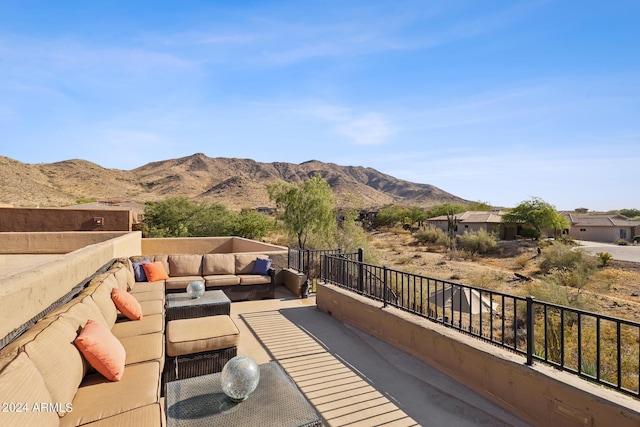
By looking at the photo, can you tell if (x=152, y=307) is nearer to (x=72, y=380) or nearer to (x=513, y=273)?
(x=72, y=380)

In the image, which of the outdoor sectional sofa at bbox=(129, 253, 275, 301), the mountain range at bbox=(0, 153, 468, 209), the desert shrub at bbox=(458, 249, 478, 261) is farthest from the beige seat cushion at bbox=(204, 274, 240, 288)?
the desert shrub at bbox=(458, 249, 478, 261)

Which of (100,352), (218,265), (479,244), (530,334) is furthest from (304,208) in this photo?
(479,244)

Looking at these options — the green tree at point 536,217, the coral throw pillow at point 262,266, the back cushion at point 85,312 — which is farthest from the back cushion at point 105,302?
the green tree at point 536,217

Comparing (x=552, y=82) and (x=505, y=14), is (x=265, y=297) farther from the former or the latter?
(x=552, y=82)

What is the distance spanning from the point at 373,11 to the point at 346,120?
869 cm

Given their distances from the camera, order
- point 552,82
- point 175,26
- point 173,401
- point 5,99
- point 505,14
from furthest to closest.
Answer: point 5,99 → point 552,82 → point 175,26 → point 505,14 → point 173,401

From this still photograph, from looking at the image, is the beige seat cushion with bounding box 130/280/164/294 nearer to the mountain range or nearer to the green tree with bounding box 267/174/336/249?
the green tree with bounding box 267/174/336/249

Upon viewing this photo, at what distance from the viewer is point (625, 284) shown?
51.1 feet

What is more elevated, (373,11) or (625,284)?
(373,11)

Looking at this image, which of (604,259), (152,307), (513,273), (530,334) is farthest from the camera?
(604,259)

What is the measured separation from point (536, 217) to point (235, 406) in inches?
1460

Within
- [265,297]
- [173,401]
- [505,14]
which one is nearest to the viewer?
[173,401]

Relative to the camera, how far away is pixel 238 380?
2.09 metres

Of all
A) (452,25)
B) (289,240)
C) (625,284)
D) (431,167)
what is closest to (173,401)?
(452,25)
